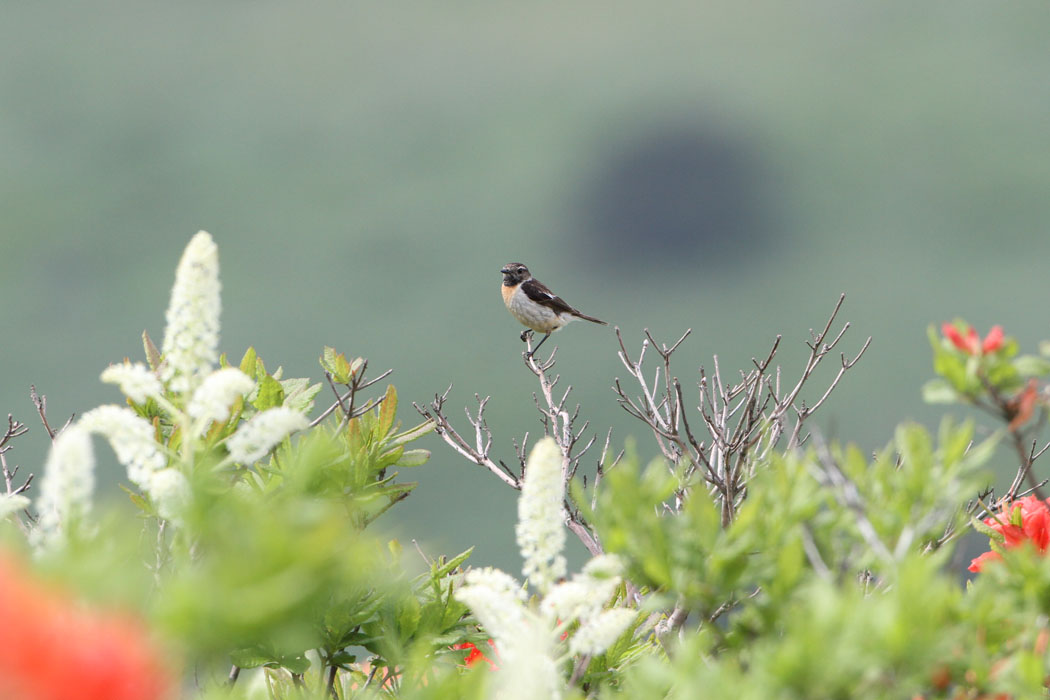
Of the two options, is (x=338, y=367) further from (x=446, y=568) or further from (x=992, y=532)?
(x=992, y=532)

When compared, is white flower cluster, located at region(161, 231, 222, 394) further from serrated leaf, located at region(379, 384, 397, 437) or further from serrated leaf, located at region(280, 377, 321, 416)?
serrated leaf, located at region(379, 384, 397, 437)

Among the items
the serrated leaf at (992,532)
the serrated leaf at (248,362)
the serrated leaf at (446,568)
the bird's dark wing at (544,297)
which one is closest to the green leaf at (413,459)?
the serrated leaf at (446,568)

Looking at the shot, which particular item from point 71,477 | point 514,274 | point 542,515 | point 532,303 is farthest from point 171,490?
point 514,274

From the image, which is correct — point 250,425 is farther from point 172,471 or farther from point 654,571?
point 654,571

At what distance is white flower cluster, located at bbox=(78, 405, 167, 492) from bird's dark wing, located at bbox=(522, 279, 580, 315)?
17.6 ft

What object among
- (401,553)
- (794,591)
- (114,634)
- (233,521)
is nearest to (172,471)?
(233,521)

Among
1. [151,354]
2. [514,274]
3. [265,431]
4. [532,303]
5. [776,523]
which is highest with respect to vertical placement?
[514,274]

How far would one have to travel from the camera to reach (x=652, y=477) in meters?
0.95

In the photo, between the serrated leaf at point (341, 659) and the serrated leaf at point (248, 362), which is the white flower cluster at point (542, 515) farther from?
the serrated leaf at point (248, 362)

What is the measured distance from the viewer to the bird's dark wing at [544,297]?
6.37m

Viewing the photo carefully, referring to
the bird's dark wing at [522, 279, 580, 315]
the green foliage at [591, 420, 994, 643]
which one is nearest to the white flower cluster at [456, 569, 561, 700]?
the green foliage at [591, 420, 994, 643]

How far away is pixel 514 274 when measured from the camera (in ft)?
21.3

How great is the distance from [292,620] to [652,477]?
0.42m

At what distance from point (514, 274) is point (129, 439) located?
554cm
